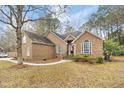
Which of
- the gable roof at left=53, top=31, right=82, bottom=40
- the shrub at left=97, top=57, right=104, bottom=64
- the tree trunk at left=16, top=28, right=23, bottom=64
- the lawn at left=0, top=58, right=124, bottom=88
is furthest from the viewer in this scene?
the gable roof at left=53, top=31, right=82, bottom=40

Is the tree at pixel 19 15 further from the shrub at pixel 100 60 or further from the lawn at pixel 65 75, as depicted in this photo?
the shrub at pixel 100 60

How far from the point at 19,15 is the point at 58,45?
1.28 m

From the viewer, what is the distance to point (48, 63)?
17.2 ft

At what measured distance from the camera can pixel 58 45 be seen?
583 cm

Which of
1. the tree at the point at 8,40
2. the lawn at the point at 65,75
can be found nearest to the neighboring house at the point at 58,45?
the tree at the point at 8,40

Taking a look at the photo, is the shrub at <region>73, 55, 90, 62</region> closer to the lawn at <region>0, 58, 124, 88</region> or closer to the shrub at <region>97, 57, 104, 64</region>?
the lawn at <region>0, 58, 124, 88</region>

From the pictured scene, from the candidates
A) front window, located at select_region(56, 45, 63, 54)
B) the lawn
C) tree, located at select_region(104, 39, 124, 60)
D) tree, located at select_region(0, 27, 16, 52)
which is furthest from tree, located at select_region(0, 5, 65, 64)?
tree, located at select_region(104, 39, 124, 60)

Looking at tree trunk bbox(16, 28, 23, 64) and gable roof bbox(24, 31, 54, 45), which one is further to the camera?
gable roof bbox(24, 31, 54, 45)

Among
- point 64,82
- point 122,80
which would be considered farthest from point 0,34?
point 122,80

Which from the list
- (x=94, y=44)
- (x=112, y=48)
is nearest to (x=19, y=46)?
(x=94, y=44)

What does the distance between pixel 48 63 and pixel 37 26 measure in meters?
0.98

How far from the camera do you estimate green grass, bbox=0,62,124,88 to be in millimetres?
4668
